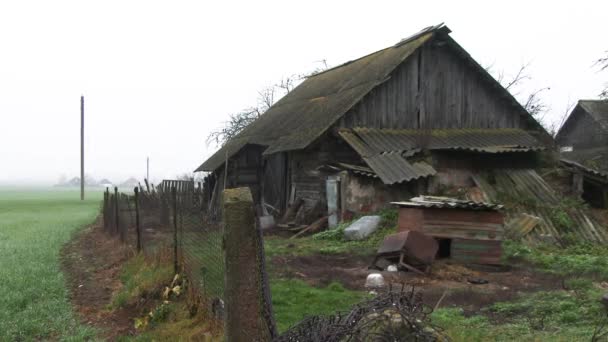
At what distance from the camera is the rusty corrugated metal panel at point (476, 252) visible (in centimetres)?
988

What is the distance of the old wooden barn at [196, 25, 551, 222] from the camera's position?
52.2ft

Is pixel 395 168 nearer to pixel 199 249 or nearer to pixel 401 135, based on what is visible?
pixel 401 135

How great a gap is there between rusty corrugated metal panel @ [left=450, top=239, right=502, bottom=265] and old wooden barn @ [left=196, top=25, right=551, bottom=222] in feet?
15.8

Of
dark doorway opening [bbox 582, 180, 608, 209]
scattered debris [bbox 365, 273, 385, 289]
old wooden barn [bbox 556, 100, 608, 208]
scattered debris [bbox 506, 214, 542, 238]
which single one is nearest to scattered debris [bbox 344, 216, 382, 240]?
scattered debris [bbox 506, 214, 542, 238]

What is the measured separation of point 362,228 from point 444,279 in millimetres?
4909

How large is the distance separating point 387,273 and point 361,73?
43.3 feet

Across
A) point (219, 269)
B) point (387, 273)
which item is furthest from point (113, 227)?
point (219, 269)

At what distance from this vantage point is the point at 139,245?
32.8 feet

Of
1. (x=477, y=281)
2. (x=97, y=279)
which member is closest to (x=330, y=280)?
(x=477, y=281)

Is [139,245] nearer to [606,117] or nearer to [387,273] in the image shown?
[387,273]

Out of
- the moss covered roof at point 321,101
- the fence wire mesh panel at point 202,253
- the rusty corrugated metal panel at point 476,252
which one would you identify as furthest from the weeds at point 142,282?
the moss covered roof at point 321,101

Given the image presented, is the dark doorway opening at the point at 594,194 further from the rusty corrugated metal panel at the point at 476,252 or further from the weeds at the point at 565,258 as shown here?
the rusty corrugated metal panel at the point at 476,252

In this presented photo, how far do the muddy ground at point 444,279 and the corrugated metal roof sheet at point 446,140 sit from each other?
21.8ft

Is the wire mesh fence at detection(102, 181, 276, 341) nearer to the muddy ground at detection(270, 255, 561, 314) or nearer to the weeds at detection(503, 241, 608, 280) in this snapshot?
the muddy ground at detection(270, 255, 561, 314)
